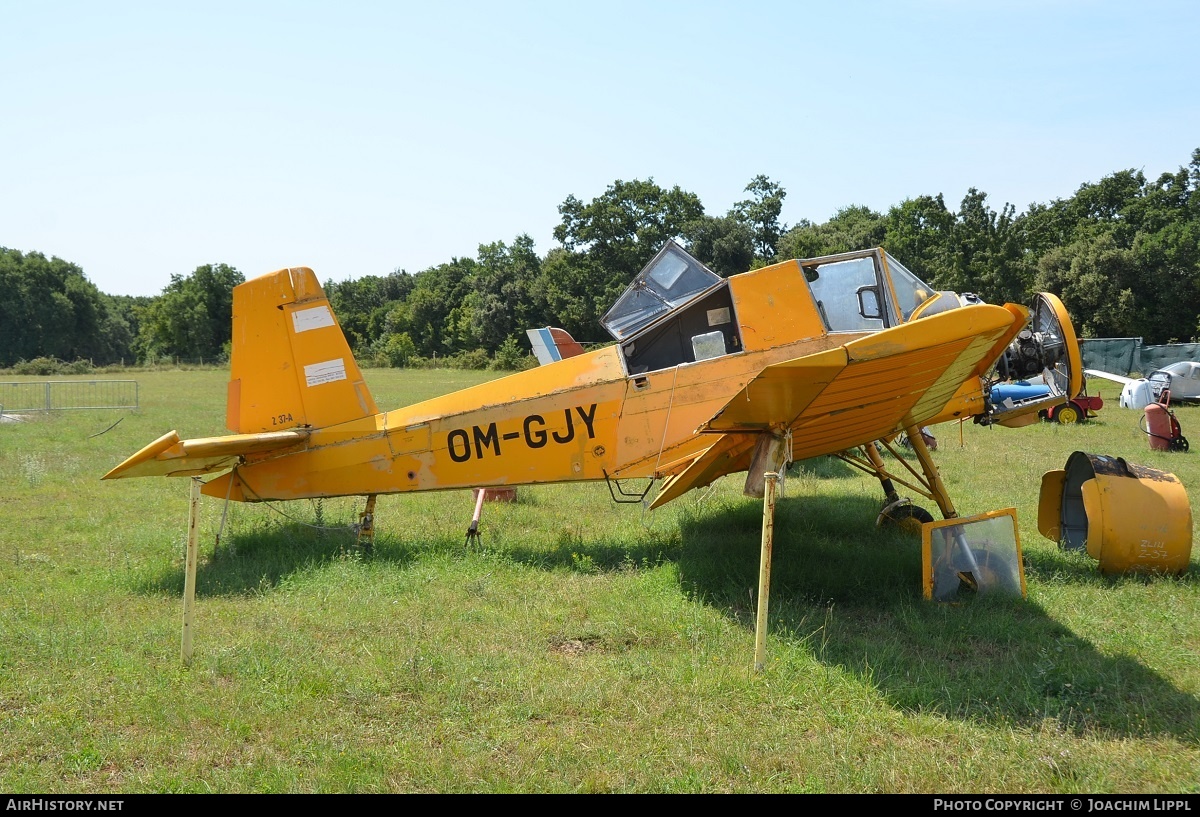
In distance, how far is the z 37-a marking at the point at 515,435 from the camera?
723 centimetres

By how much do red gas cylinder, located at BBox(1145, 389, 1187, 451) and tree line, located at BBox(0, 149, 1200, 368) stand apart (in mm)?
15464

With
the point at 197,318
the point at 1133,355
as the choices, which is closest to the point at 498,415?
the point at 1133,355

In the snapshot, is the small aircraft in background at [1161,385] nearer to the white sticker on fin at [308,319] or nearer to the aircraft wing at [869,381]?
the aircraft wing at [869,381]

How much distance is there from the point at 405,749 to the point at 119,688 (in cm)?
200

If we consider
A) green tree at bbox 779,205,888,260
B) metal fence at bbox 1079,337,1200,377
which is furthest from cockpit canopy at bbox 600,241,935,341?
green tree at bbox 779,205,888,260

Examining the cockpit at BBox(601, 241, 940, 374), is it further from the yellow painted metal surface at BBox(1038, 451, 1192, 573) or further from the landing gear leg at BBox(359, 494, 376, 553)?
the landing gear leg at BBox(359, 494, 376, 553)

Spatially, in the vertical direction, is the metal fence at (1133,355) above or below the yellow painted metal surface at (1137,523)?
above

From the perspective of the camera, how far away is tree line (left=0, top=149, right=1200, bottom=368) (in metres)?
38.2

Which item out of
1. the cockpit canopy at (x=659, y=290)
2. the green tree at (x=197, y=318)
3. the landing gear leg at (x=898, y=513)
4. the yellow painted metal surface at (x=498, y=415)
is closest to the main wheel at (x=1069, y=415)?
the landing gear leg at (x=898, y=513)

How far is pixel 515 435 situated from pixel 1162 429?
44.1 feet

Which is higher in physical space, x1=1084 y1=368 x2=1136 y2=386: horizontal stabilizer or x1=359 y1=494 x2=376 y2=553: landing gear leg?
x1=1084 y1=368 x2=1136 y2=386: horizontal stabilizer

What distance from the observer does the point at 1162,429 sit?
49.0 ft

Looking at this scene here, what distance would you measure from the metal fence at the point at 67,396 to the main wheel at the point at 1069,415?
2585 centimetres

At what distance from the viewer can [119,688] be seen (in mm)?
4824
